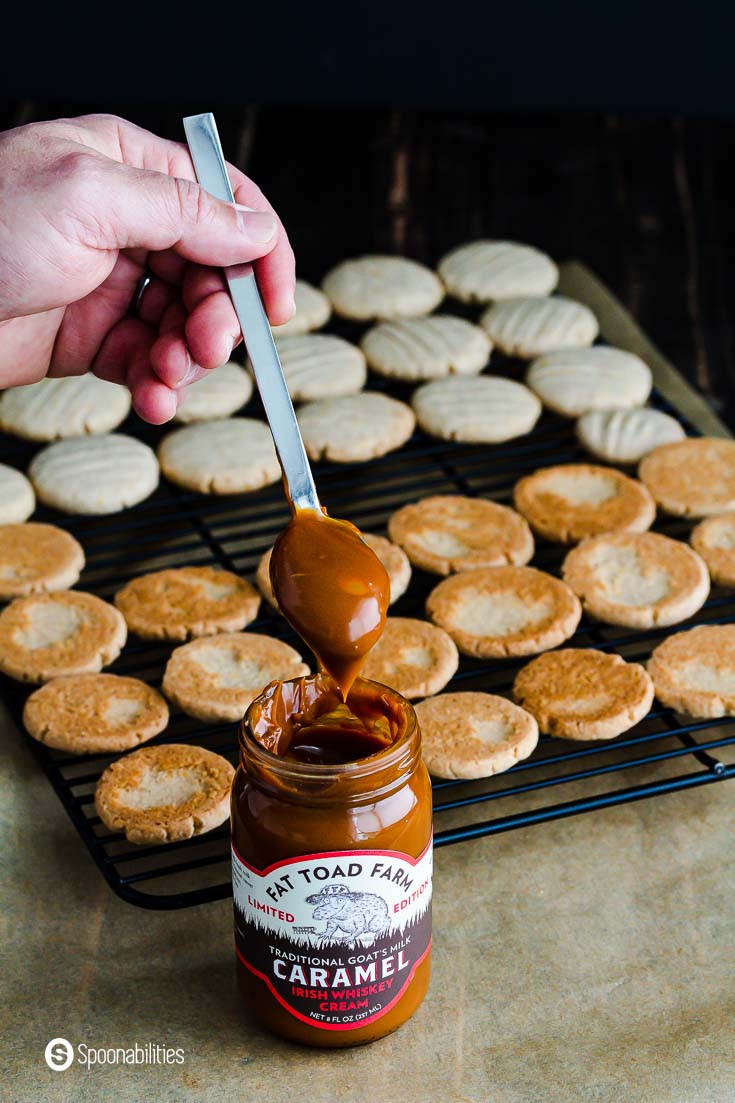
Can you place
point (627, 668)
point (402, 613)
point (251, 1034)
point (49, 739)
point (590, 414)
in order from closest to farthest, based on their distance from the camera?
1. point (251, 1034)
2. point (49, 739)
3. point (627, 668)
4. point (402, 613)
5. point (590, 414)

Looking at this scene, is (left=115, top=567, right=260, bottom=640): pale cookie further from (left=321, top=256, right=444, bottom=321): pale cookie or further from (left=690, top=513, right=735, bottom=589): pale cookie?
(left=321, top=256, right=444, bottom=321): pale cookie

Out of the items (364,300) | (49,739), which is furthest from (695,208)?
(49,739)

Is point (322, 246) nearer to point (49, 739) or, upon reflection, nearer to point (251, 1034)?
point (49, 739)

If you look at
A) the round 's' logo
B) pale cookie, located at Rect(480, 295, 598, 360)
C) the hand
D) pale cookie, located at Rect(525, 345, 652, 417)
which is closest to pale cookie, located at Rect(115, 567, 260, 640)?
the hand

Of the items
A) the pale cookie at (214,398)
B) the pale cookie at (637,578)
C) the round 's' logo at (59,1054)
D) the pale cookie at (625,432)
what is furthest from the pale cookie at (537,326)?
the round 's' logo at (59,1054)

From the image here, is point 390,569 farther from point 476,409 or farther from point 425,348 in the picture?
point 425,348

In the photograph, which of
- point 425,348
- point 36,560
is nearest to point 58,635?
point 36,560

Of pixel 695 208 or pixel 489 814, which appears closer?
pixel 489 814
